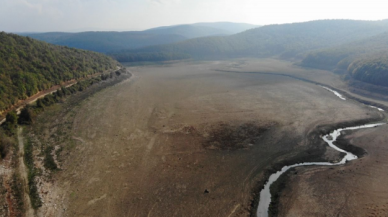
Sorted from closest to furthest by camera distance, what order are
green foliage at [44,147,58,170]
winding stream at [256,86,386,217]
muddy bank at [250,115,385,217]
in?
1. winding stream at [256,86,386,217]
2. muddy bank at [250,115,385,217]
3. green foliage at [44,147,58,170]

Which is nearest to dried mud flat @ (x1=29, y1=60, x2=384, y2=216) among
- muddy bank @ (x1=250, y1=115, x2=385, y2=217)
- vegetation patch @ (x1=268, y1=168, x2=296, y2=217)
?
muddy bank @ (x1=250, y1=115, x2=385, y2=217)

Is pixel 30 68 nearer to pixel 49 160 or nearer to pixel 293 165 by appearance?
pixel 49 160

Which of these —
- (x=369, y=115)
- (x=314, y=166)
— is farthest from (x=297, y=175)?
(x=369, y=115)

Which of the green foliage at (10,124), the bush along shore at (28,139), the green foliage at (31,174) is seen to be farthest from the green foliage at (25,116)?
the green foliage at (31,174)

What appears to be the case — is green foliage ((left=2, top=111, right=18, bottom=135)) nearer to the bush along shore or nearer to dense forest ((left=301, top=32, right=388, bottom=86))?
the bush along shore

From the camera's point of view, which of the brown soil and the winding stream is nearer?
the brown soil

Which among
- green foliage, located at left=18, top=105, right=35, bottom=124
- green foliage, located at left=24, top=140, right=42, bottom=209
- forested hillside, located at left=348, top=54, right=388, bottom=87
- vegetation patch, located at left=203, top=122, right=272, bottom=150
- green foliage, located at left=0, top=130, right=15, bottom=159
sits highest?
forested hillside, located at left=348, top=54, right=388, bottom=87

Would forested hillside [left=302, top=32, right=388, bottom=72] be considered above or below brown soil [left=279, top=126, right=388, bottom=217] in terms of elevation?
above
